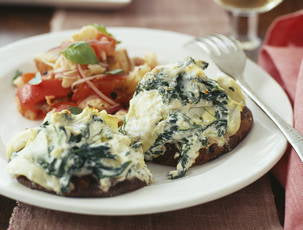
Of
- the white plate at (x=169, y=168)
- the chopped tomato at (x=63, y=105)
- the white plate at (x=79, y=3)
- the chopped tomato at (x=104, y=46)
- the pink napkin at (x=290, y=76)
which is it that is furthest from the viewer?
the white plate at (x=79, y=3)

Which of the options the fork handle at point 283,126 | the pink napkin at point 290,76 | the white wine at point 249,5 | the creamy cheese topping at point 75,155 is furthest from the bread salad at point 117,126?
the white wine at point 249,5

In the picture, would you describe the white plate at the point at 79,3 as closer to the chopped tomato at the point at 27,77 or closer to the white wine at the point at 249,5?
the white wine at the point at 249,5

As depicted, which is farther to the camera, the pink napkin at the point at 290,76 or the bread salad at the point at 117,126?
the pink napkin at the point at 290,76

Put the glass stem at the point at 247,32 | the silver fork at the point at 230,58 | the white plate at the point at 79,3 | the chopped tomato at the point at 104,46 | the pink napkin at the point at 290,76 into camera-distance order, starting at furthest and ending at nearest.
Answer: the white plate at the point at 79,3 < the glass stem at the point at 247,32 < the chopped tomato at the point at 104,46 < the silver fork at the point at 230,58 < the pink napkin at the point at 290,76

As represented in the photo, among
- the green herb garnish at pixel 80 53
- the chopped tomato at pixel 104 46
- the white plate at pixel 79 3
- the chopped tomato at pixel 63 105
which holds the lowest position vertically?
the white plate at pixel 79 3

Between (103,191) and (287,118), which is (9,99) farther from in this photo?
(287,118)

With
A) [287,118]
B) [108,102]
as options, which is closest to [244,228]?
[287,118]

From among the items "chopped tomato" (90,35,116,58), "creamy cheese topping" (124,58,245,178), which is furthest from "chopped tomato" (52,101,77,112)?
"creamy cheese topping" (124,58,245,178)
